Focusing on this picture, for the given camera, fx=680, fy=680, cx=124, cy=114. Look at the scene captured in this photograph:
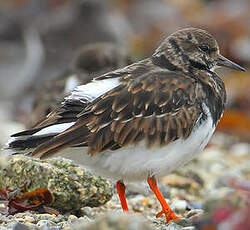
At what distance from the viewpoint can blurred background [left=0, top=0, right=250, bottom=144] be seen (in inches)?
320

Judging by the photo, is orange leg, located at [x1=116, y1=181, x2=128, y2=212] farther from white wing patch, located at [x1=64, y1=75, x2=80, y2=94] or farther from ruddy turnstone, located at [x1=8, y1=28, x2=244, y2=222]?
white wing patch, located at [x1=64, y1=75, x2=80, y2=94]

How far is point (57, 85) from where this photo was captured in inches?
223

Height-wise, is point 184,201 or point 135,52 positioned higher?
point 184,201

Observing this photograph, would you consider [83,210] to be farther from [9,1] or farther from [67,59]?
[9,1]

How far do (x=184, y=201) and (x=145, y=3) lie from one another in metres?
11.6

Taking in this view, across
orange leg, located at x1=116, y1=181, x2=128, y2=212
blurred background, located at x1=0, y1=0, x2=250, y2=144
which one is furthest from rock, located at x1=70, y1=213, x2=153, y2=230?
blurred background, located at x1=0, y1=0, x2=250, y2=144

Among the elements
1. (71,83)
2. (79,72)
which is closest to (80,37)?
(79,72)

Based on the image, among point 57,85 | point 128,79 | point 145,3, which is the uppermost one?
point 128,79

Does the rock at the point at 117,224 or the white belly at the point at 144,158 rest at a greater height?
the rock at the point at 117,224

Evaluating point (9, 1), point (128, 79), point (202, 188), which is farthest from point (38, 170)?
point (9, 1)

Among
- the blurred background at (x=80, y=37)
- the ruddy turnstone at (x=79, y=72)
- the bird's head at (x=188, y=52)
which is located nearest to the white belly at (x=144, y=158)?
the bird's head at (x=188, y=52)

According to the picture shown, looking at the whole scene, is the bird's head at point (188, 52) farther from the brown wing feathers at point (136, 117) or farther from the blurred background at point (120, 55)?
the blurred background at point (120, 55)

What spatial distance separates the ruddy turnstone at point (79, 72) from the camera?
18.1 ft

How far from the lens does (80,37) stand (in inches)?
419
